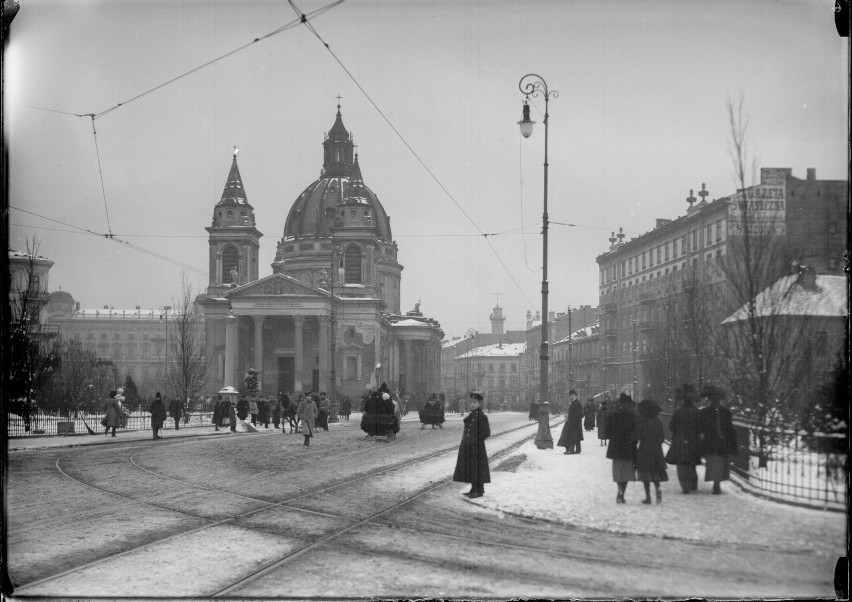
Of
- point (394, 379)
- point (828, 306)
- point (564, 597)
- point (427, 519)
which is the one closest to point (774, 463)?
point (828, 306)

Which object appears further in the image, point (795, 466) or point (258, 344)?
point (258, 344)

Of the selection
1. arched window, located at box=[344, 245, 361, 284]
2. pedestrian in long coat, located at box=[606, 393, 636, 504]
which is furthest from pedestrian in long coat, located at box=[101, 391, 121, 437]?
arched window, located at box=[344, 245, 361, 284]

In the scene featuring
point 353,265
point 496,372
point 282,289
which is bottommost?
point 496,372

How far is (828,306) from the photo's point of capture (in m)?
10.1

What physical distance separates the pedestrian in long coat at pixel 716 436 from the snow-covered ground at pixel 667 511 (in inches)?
6.0

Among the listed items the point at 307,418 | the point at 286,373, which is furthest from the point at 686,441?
the point at 286,373

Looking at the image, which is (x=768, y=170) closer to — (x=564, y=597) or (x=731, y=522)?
(x=731, y=522)

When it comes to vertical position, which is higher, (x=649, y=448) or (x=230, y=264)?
(x=230, y=264)

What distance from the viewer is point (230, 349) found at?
79.4m

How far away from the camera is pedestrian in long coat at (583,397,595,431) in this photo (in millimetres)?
18641

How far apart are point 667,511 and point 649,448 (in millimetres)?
1095

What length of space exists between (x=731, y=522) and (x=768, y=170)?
4.50 metres

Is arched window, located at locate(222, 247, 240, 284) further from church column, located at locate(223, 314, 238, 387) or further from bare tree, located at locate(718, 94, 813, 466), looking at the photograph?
bare tree, located at locate(718, 94, 813, 466)

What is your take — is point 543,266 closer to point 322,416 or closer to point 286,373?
point 322,416
